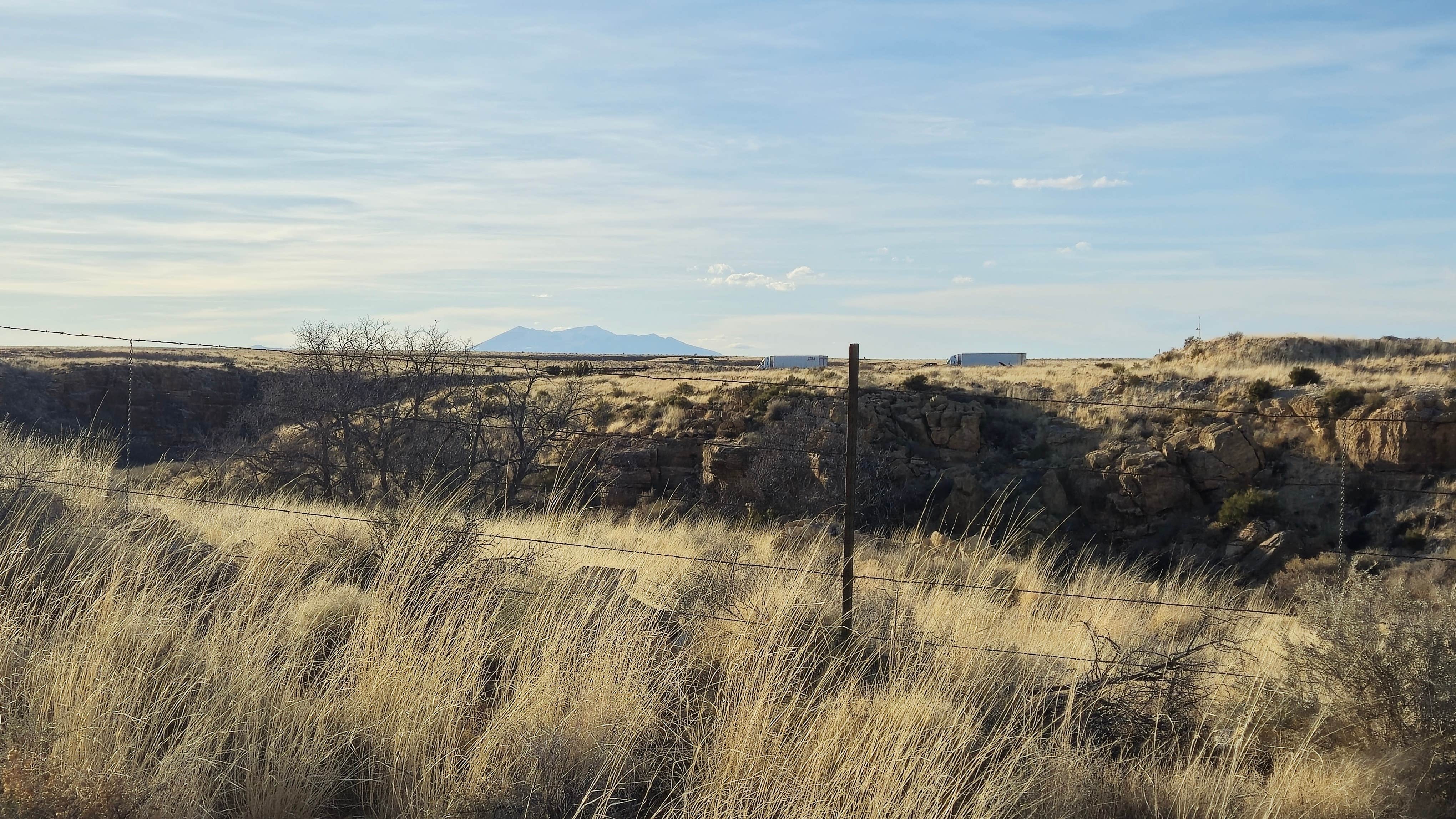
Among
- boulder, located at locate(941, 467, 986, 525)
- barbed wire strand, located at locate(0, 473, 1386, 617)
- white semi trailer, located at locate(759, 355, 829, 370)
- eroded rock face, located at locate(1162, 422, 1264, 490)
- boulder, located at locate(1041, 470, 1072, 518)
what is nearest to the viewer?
barbed wire strand, located at locate(0, 473, 1386, 617)

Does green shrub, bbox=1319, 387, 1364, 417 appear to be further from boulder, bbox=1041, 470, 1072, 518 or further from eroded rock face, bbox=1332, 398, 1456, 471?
boulder, bbox=1041, 470, 1072, 518

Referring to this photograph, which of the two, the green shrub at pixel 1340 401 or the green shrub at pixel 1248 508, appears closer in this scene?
the green shrub at pixel 1248 508

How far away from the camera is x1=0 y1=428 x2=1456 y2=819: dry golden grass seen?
4238 mm

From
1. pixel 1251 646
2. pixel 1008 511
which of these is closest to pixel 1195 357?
pixel 1008 511

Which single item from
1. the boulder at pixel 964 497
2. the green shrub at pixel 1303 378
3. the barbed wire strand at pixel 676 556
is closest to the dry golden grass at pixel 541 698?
the barbed wire strand at pixel 676 556

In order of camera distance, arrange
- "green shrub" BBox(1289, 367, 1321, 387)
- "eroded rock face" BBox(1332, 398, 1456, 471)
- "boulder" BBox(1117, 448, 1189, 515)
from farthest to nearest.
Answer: "green shrub" BBox(1289, 367, 1321, 387)
"boulder" BBox(1117, 448, 1189, 515)
"eroded rock face" BBox(1332, 398, 1456, 471)

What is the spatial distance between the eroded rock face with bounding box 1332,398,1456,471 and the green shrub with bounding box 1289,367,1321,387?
502cm

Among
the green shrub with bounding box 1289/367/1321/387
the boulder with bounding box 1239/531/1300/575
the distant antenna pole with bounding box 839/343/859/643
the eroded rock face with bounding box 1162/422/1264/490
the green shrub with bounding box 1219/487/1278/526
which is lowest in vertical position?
the boulder with bounding box 1239/531/1300/575

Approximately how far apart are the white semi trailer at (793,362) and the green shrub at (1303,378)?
31.1m

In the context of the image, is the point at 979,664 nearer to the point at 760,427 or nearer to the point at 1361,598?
the point at 1361,598

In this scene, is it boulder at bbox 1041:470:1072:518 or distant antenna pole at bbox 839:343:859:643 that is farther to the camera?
boulder at bbox 1041:470:1072:518

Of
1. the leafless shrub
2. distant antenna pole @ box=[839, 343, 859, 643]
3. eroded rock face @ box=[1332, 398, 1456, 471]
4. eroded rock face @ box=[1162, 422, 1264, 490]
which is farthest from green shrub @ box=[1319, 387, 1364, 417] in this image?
distant antenna pole @ box=[839, 343, 859, 643]

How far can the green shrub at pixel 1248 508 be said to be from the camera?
26.2m

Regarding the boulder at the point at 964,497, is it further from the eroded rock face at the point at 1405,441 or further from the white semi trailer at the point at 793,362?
the white semi trailer at the point at 793,362
